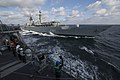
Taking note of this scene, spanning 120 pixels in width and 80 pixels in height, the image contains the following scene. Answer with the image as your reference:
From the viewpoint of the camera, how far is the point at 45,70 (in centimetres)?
1564

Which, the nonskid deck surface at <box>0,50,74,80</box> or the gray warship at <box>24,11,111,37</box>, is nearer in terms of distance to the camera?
the nonskid deck surface at <box>0,50,74,80</box>

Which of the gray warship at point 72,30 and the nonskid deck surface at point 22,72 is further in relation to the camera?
the gray warship at point 72,30

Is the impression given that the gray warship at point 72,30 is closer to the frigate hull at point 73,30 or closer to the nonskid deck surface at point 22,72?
the frigate hull at point 73,30

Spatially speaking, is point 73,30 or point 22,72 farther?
point 73,30

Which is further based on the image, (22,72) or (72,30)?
(72,30)

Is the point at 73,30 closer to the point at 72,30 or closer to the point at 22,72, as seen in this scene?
the point at 72,30

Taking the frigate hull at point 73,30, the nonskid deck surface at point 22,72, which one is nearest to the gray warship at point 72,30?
the frigate hull at point 73,30

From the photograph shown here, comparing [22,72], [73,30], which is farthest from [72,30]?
[22,72]

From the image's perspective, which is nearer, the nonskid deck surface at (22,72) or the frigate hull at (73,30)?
the nonskid deck surface at (22,72)

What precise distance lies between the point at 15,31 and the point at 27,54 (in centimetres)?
1046

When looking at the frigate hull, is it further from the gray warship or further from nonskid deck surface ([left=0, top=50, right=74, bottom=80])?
nonskid deck surface ([left=0, top=50, right=74, bottom=80])

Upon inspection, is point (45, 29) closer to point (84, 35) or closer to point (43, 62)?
point (84, 35)

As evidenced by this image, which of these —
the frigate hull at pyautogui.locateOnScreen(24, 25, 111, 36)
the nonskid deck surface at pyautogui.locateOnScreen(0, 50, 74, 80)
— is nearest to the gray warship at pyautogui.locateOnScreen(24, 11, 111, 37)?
the frigate hull at pyautogui.locateOnScreen(24, 25, 111, 36)

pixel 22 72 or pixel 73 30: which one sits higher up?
pixel 73 30
